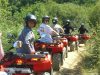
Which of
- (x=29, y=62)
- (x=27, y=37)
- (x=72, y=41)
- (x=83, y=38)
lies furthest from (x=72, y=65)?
(x=83, y=38)

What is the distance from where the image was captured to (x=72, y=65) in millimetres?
16344

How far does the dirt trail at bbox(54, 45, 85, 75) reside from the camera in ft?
47.4

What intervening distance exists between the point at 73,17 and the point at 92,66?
2905 cm

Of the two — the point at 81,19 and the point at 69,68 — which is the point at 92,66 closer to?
the point at 69,68

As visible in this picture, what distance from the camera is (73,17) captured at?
4456 centimetres

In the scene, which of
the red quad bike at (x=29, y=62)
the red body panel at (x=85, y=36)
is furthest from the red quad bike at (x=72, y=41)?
the red quad bike at (x=29, y=62)

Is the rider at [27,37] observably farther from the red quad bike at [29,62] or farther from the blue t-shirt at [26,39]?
the red quad bike at [29,62]

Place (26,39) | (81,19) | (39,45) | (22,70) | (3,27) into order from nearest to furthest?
(22,70)
(26,39)
(39,45)
(3,27)
(81,19)

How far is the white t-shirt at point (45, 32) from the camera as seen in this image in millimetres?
13180

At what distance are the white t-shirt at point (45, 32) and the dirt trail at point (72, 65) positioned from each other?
118 centimetres

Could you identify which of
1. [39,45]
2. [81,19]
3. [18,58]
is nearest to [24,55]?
[18,58]

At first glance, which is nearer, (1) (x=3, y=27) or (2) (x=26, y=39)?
(2) (x=26, y=39)

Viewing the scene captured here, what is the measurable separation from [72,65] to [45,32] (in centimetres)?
336

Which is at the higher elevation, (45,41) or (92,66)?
(45,41)
